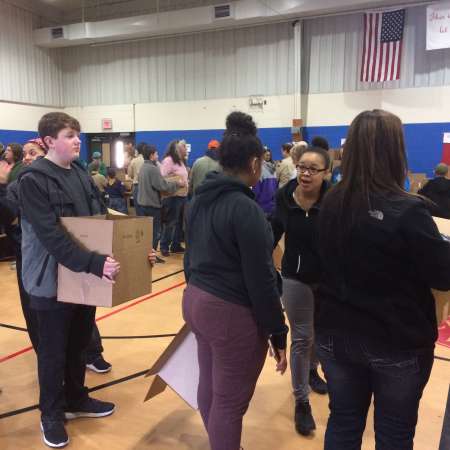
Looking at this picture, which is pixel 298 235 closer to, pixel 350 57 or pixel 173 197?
pixel 173 197

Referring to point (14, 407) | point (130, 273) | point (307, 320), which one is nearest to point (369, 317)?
point (307, 320)

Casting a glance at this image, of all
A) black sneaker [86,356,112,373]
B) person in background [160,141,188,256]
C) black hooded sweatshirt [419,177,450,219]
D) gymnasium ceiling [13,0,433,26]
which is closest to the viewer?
black sneaker [86,356,112,373]

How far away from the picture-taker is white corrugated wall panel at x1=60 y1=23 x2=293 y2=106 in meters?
10.1

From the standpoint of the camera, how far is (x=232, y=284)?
1534 mm

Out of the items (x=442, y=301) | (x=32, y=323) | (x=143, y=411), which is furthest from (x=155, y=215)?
(x=442, y=301)

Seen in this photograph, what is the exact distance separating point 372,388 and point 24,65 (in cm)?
1234

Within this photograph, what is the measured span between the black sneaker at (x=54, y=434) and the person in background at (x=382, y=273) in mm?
1504

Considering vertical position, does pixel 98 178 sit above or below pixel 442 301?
above

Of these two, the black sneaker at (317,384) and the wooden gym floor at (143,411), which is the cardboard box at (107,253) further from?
the black sneaker at (317,384)

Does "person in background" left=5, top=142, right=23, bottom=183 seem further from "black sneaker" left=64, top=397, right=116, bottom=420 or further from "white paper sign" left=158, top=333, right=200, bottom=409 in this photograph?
"white paper sign" left=158, top=333, right=200, bottom=409

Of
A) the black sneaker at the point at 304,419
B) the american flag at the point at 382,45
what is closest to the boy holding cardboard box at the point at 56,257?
the black sneaker at the point at 304,419

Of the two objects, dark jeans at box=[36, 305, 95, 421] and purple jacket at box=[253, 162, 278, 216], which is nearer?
dark jeans at box=[36, 305, 95, 421]

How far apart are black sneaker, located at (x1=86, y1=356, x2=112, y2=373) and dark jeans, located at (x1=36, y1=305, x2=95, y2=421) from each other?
52 centimetres

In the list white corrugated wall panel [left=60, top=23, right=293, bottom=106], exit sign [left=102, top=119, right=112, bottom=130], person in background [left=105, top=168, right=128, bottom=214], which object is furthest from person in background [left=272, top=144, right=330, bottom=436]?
exit sign [left=102, top=119, right=112, bottom=130]
